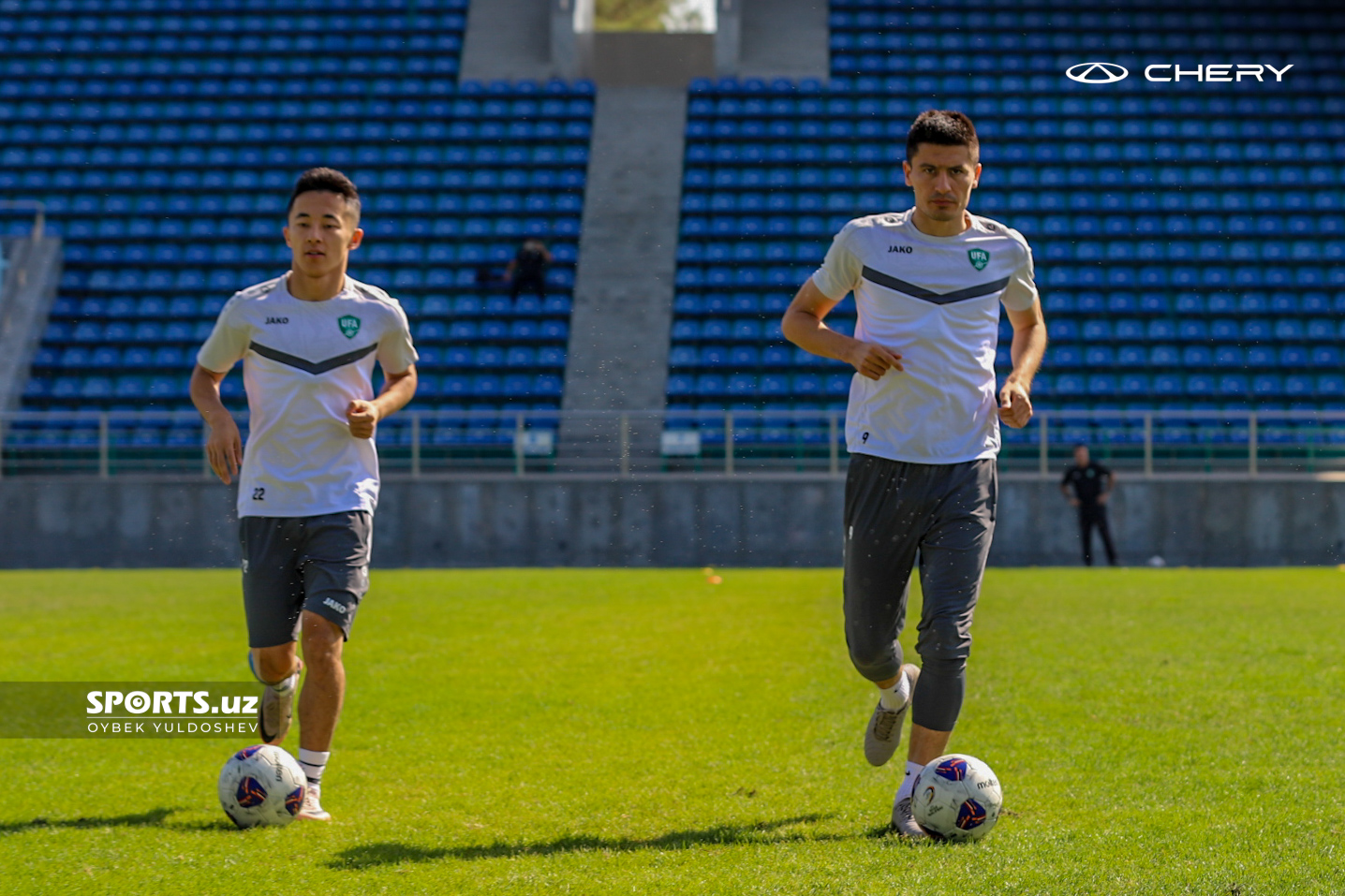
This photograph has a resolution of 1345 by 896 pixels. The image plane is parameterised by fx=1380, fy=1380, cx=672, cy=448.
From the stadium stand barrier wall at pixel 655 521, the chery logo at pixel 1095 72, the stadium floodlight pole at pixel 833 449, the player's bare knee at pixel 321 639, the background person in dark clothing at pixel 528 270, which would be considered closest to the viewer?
the player's bare knee at pixel 321 639

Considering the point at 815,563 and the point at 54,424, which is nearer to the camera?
the point at 815,563

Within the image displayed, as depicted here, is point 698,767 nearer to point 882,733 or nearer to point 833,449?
point 882,733

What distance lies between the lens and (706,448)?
17188mm

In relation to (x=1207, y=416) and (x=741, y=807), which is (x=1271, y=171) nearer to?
(x=1207, y=416)

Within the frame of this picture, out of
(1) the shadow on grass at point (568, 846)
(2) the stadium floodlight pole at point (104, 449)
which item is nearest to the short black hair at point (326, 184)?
(1) the shadow on grass at point (568, 846)

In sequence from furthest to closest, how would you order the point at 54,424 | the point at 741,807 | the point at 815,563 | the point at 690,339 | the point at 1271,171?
the point at 1271,171 → the point at 690,339 → the point at 54,424 → the point at 815,563 → the point at 741,807

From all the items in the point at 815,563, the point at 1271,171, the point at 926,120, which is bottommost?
the point at 815,563

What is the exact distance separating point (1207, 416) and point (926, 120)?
14.5 meters

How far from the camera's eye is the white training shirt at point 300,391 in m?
4.55

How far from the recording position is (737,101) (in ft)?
81.4

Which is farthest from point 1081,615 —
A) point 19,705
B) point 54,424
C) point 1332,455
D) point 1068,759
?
point 54,424

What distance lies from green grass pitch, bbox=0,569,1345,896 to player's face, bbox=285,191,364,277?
1810 mm

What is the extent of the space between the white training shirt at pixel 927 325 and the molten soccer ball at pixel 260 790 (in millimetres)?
2066

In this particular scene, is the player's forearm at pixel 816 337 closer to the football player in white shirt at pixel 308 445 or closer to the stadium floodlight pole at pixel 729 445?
the football player in white shirt at pixel 308 445
